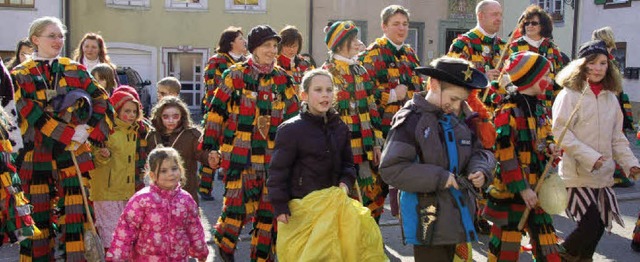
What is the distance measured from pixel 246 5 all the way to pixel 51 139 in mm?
19242

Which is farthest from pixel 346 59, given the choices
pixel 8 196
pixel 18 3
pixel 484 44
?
pixel 18 3

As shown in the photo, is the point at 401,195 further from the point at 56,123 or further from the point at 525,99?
the point at 56,123

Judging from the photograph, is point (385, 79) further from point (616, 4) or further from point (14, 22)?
point (616, 4)

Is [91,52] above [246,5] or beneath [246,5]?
beneath

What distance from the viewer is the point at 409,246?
6.68m

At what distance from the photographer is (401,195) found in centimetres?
420

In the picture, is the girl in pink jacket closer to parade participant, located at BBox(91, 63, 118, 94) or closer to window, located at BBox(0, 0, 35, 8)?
parade participant, located at BBox(91, 63, 118, 94)

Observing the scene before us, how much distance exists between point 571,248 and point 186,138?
3349 millimetres

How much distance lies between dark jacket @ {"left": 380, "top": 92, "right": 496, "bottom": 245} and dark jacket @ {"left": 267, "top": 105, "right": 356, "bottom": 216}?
61 centimetres

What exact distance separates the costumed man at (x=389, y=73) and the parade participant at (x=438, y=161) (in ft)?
8.49

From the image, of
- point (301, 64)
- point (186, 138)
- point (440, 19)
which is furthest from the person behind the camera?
point (440, 19)

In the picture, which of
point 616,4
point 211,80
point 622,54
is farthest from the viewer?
point 616,4

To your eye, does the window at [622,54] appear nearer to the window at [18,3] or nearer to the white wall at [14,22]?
the white wall at [14,22]

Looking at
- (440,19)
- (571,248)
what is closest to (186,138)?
(571,248)
